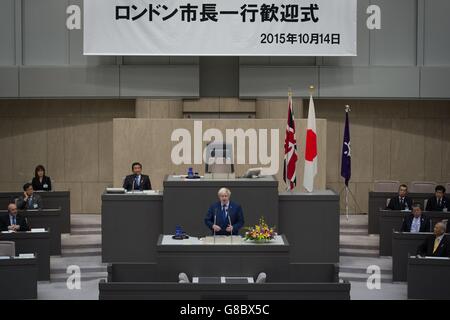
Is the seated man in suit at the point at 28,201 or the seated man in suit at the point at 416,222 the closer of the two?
the seated man in suit at the point at 416,222

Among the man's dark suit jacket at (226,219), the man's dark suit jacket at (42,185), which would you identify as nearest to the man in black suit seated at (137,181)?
the man's dark suit jacket at (42,185)

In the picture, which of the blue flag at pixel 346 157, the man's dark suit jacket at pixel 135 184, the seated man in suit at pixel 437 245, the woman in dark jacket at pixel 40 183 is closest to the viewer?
the seated man in suit at pixel 437 245

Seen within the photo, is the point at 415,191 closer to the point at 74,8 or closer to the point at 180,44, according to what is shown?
the point at 180,44

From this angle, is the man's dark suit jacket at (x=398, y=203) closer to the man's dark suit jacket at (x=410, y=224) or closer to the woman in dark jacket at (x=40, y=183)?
the man's dark suit jacket at (x=410, y=224)

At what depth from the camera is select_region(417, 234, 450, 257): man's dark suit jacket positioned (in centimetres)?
1431

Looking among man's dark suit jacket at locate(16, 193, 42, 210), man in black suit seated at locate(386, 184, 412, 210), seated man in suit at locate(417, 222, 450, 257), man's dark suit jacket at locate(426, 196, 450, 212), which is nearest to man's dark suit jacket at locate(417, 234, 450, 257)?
seated man in suit at locate(417, 222, 450, 257)

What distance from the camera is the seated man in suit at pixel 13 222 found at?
15.6 metres

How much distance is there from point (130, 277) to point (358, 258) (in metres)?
6.87

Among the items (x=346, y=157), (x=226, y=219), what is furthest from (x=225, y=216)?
(x=346, y=157)

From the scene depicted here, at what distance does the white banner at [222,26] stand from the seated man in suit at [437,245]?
6993 mm

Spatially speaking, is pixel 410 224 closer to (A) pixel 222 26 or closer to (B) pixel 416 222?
(B) pixel 416 222

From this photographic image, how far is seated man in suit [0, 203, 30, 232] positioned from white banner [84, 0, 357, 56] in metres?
5.71

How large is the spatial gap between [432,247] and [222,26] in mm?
7932

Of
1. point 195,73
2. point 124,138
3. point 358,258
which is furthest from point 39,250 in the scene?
point 195,73
